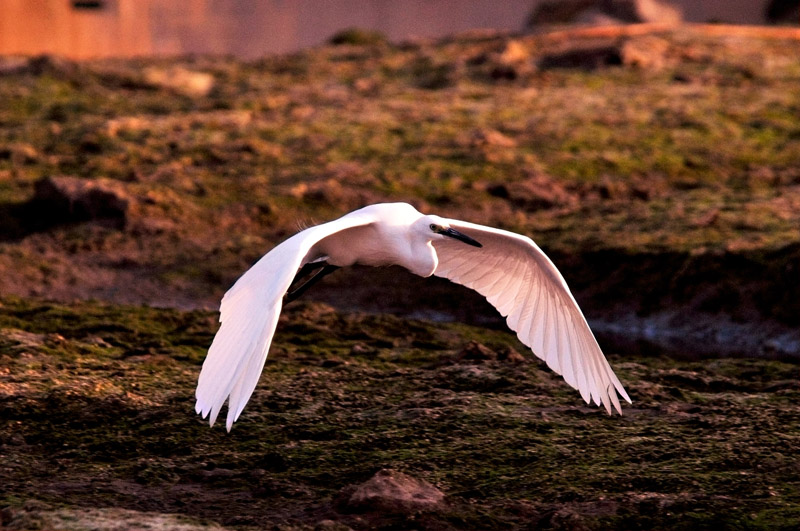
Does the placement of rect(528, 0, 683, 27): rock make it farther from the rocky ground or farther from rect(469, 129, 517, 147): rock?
rect(469, 129, 517, 147): rock

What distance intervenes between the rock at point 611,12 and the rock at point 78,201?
10.9 meters

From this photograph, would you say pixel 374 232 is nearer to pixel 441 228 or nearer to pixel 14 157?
pixel 441 228

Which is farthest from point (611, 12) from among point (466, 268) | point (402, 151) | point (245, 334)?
point (245, 334)

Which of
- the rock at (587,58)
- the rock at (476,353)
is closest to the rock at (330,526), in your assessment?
the rock at (476,353)

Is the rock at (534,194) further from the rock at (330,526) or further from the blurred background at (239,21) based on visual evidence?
the blurred background at (239,21)

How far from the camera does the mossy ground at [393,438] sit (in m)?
5.19

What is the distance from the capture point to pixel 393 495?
5.09 metres

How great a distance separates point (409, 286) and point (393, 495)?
4.67 meters

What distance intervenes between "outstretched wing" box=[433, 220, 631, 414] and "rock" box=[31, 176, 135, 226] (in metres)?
4.43

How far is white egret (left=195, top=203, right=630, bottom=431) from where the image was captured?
208 inches

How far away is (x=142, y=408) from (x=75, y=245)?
165 inches

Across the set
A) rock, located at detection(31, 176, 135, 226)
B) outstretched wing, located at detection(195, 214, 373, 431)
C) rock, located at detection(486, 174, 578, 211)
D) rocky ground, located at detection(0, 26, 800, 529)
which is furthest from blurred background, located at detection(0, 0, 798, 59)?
outstretched wing, located at detection(195, 214, 373, 431)

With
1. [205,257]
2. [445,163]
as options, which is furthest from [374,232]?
[445,163]

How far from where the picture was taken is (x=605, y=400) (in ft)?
19.5
